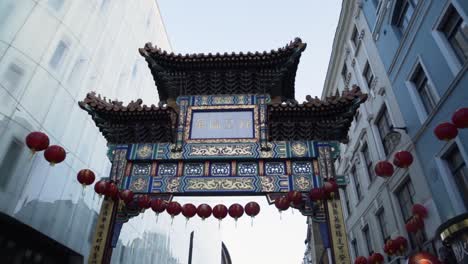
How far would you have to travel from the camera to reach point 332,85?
70.6 ft

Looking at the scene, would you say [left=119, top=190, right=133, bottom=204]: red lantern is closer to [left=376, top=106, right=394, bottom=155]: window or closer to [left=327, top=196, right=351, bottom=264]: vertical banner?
[left=327, top=196, right=351, bottom=264]: vertical banner

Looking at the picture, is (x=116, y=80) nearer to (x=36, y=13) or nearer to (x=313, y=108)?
(x=36, y=13)

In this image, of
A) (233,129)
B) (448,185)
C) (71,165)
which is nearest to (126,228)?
(71,165)

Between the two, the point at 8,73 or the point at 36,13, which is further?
the point at 36,13

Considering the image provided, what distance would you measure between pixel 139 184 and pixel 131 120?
165 centimetres

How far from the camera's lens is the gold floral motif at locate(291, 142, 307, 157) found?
27.1 feet

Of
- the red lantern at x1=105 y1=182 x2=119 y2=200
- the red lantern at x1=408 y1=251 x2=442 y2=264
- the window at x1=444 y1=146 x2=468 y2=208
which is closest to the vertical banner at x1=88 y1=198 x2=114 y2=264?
the red lantern at x1=105 y1=182 x2=119 y2=200

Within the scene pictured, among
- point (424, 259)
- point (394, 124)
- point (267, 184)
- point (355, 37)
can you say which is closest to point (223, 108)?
point (267, 184)

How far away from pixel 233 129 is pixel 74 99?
24.6 feet

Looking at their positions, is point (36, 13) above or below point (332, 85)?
below

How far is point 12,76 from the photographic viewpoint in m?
10.1

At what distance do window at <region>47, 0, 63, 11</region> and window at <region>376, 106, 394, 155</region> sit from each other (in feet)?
43.8

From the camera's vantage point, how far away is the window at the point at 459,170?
8641 millimetres

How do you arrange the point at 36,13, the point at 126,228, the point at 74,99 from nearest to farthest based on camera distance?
the point at 36,13, the point at 74,99, the point at 126,228
